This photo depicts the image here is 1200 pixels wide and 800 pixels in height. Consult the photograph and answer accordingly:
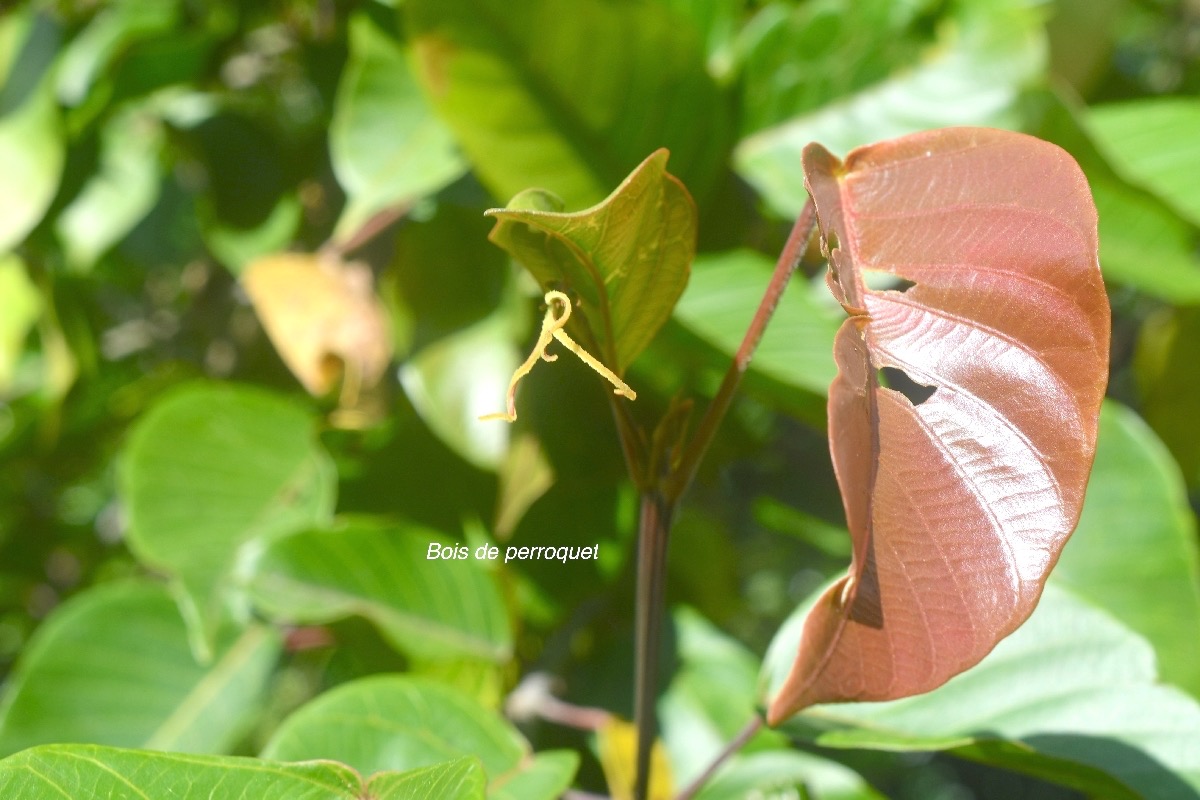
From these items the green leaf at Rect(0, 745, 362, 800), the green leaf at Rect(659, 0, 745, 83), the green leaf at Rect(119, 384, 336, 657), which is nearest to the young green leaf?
the green leaf at Rect(0, 745, 362, 800)

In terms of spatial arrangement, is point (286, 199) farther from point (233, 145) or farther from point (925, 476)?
point (925, 476)

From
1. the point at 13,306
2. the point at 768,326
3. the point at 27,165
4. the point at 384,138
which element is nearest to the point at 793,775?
the point at 768,326

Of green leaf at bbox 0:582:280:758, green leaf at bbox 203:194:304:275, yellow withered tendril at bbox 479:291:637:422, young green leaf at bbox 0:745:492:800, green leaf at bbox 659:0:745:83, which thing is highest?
yellow withered tendril at bbox 479:291:637:422

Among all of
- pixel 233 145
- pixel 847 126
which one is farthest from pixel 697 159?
pixel 233 145

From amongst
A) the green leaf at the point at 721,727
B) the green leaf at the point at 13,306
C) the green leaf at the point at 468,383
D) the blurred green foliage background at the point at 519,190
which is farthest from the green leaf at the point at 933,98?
the green leaf at the point at 13,306

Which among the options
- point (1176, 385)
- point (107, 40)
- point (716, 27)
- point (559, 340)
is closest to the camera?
point (559, 340)

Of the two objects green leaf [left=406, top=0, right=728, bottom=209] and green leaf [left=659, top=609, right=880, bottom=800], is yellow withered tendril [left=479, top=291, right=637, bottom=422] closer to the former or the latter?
green leaf [left=406, top=0, right=728, bottom=209]

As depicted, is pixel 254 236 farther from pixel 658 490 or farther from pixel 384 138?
pixel 658 490
